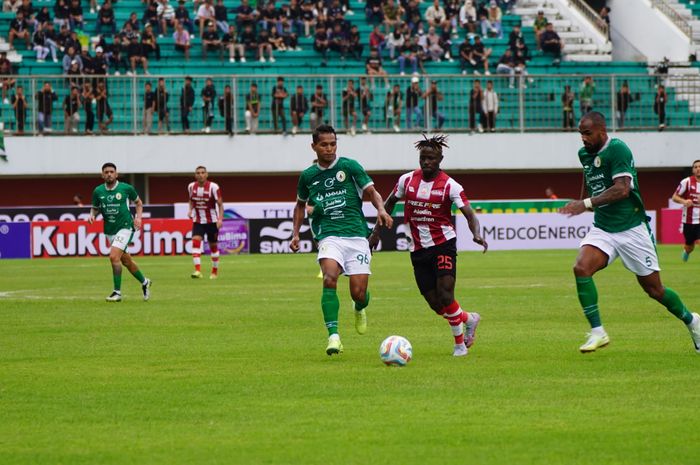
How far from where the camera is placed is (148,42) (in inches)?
1768

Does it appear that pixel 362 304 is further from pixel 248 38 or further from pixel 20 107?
pixel 248 38

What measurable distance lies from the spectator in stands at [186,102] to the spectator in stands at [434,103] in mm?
8088

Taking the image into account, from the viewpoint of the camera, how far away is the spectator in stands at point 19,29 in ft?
149

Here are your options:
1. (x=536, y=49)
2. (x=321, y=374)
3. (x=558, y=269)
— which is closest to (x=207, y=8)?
(x=536, y=49)

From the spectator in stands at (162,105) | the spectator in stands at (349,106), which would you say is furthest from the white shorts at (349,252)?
the spectator in stands at (349,106)

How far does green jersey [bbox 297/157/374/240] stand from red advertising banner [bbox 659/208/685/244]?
113 ft

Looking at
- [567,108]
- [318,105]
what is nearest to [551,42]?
[567,108]

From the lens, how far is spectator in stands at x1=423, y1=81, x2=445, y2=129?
44.8 meters

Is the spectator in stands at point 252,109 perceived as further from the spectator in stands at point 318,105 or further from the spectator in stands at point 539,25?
the spectator in stands at point 539,25

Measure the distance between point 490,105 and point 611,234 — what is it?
3303cm

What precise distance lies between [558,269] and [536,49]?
21.5 metres

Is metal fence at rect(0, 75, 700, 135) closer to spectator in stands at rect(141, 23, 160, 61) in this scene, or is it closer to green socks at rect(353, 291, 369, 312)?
spectator in stands at rect(141, 23, 160, 61)

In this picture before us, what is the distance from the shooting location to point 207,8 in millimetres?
47031

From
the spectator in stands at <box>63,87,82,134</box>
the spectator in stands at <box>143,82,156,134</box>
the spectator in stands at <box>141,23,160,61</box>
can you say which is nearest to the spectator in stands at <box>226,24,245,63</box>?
the spectator in stands at <box>141,23,160,61</box>
